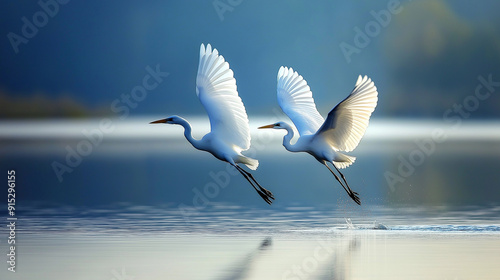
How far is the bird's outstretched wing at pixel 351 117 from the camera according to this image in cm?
1359

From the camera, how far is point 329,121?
46.8ft

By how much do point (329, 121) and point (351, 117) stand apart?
14.1 inches

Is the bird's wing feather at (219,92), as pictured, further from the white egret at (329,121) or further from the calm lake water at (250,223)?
the calm lake water at (250,223)

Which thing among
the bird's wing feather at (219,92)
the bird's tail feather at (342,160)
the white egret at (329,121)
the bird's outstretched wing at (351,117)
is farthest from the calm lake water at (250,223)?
the bird's wing feather at (219,92)

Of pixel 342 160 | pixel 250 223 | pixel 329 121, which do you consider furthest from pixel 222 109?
pixel 342 160

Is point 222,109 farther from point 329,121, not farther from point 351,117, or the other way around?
point 351,117

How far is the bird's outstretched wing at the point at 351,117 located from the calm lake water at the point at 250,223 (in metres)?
1.22

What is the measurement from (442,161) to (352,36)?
72.9 m

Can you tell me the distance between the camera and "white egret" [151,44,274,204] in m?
14.3

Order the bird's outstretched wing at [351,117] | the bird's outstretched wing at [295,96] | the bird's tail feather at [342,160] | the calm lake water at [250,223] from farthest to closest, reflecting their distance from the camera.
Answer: the bird's outstretched wing at [295,96], the bird's tail feather at [342,160], the bird's outstretched wing at [351,117], the calm lake water at [250,223]

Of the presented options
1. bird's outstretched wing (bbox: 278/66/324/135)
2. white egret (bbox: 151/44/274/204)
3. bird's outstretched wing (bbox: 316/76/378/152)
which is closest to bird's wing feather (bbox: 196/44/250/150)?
white egret (bbox: 151/44/274/204)

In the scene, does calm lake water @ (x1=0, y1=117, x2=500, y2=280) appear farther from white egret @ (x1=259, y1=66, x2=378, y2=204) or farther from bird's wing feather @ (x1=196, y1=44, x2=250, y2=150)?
bird's wing feather @ (x1=196, y1=44, x2=250, y2=150)

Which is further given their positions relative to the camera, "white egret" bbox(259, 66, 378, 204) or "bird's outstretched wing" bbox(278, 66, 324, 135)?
"bird's outstretched wing" bbox(278, 66, 324, 135)

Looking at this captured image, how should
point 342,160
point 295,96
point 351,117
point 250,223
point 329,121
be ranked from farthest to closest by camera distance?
point 295,96 → point 342,160 → point 250,223 → point 351,117 → point 329,121
